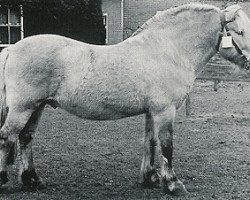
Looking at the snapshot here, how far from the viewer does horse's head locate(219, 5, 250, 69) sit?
624 centimetres

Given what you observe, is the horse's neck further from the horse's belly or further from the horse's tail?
the horse's tail

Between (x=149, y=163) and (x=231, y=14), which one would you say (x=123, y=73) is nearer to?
(x=149, y=163)

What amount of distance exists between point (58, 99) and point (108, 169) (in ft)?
6.42

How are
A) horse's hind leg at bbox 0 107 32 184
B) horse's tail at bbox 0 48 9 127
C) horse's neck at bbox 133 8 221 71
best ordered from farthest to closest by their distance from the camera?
horse's neck at bbox 133 8 221 71
horse's tail at bbox 0 48 9 127
horse's hind leg at bbox 0 107 32 184

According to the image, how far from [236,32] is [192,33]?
57 centimetres

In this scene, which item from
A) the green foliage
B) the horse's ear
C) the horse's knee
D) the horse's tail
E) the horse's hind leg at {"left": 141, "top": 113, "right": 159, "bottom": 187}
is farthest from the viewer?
the green foliage

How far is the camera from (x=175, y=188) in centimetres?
617

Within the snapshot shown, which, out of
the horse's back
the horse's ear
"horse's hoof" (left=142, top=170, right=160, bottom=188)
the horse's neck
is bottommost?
"horse's hoof" (left=142, top=170, right=160, bottom=188)

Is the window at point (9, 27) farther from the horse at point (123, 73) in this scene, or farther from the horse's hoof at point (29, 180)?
the horse at point (123, 73)

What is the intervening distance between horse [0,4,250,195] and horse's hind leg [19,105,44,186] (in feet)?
0.66

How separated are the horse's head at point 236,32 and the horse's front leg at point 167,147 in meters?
1.15

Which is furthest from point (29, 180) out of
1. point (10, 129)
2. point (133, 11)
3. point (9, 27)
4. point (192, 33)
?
point (133, 11)

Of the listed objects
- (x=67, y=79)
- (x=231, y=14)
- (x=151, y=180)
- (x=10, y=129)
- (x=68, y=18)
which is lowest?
(x=151, y=180)

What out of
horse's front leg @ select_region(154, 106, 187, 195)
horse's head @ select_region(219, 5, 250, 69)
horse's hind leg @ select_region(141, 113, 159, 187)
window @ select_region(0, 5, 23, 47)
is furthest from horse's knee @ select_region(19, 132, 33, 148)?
window @ select_region(0, 5, 23, 47)
